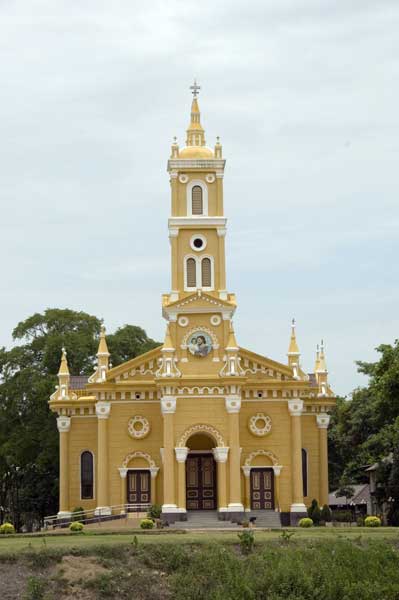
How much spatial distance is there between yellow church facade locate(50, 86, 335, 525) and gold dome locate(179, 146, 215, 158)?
6 cm

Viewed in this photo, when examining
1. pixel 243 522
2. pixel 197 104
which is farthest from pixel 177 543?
pixel 197 104

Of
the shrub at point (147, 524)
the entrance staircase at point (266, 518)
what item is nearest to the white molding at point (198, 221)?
the entrance staircase at point (266, 518)

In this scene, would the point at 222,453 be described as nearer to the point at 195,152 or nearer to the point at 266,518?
the point at 266,518

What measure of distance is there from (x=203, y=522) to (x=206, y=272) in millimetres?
14526

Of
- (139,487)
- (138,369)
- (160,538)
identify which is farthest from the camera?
(138,369)

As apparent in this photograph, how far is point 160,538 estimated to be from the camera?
1774 inches

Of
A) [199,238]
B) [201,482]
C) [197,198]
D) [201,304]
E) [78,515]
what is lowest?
[78,515]

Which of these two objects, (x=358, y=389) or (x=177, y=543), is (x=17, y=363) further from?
(x=177, y=543)

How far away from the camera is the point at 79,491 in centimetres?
6762

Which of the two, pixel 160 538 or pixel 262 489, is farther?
pixel 262 489

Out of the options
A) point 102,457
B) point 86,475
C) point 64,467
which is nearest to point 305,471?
point 102,457

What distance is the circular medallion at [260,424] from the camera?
65.4 meters

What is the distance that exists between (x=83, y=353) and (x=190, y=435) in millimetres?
18029

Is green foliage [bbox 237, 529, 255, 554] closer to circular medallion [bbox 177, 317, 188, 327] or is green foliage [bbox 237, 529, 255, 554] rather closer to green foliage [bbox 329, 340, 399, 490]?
green foliage [bbox 329, 340, 399, 490]
